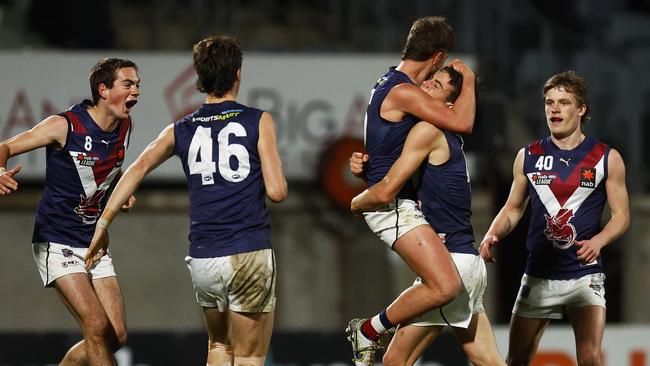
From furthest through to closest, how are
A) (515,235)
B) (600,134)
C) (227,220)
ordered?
1. (515,235)
2. (600,134)
3. (227,220)

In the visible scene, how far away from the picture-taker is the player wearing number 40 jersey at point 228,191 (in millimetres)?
6648

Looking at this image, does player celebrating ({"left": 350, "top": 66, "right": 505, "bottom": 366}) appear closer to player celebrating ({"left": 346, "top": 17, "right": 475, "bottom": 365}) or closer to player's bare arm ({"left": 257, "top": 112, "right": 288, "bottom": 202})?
player celebrating ({"left": 346, "top": 17, "right": 475, "bottom": 365})

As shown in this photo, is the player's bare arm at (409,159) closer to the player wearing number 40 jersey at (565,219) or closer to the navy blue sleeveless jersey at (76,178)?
the player wearing number 40 jersey at (565,219)

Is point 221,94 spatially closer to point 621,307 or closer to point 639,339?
point 639,339

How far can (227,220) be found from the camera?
6676 mm

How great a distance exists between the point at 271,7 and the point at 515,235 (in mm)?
3949

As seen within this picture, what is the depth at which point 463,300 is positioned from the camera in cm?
683

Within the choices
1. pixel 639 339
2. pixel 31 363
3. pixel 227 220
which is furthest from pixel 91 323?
pixel 639 339

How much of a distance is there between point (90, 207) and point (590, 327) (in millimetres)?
2893

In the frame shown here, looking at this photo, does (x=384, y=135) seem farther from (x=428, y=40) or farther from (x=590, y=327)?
(x=590, y=327)

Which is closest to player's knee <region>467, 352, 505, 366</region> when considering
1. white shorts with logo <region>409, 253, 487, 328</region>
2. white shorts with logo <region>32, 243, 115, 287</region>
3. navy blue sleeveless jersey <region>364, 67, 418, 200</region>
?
white shorts with logo <region>409, 253, 487, 328</region>

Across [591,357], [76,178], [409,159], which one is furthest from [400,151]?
[76,178]

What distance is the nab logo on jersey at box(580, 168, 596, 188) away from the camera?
7445mm

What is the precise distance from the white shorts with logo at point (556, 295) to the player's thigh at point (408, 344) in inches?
33.0
